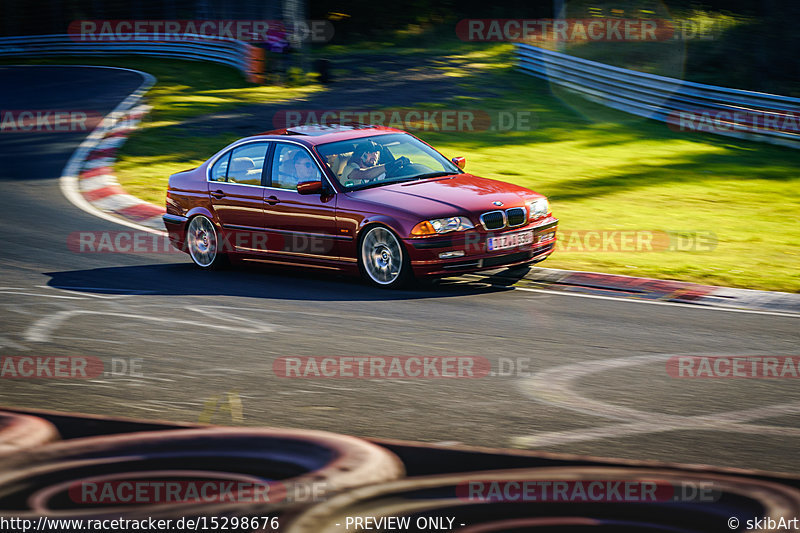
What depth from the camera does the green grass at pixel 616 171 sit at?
1115 cm

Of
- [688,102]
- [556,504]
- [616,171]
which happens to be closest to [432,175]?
[556,504]

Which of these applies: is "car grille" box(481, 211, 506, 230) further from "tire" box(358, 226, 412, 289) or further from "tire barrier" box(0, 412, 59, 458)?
"tire barrier" box(0, 412, 59, 458)

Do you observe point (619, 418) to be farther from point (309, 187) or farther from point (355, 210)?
point (309, 187)

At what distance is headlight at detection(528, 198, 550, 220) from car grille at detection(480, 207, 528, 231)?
117mm

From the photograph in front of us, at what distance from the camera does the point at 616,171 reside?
1762 cm

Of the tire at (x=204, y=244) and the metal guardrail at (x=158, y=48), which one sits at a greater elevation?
the metal guardrail at (x=158, y=48)

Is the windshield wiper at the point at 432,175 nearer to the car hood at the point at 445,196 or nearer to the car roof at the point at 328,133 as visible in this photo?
the car hood at the point at 445,196

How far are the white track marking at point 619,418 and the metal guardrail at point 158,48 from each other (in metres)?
25.1

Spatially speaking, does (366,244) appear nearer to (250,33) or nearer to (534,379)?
(534,379)

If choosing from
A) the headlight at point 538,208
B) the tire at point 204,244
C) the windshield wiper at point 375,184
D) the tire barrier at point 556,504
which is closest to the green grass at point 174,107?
the tire at point 204,244

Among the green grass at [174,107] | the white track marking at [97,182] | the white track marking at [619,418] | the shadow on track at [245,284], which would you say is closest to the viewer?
the white track marking at [619,418]

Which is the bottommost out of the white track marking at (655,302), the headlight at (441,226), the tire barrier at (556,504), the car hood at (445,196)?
the white track marking at (655,302)

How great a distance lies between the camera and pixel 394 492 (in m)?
4.45

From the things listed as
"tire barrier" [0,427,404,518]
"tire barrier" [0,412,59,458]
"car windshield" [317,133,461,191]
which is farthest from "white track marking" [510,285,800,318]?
"tire barrier" [0,412,59,458]
